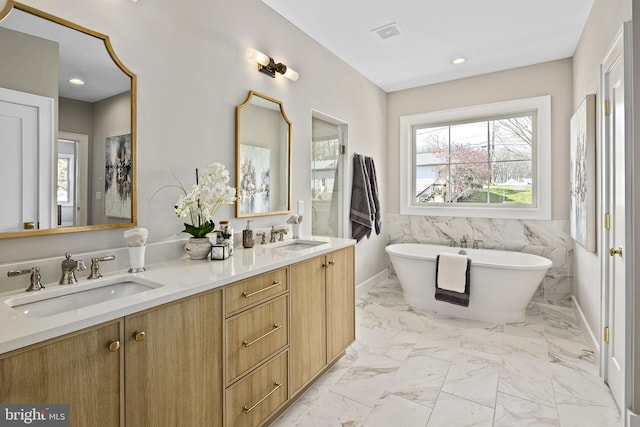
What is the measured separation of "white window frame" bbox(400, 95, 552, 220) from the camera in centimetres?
361

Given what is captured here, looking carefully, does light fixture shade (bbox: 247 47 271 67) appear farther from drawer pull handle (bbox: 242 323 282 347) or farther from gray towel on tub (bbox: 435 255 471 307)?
gray towel on tub (bbox: 435 255 471 307)

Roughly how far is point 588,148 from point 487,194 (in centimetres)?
161

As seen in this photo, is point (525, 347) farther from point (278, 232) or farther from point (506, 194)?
point (278, 232)

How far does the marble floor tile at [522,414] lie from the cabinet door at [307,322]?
3.40 feet

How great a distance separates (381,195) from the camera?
4414 mm

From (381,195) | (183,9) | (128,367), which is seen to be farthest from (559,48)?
(128,367)

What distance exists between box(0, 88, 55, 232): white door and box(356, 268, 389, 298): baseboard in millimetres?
3066

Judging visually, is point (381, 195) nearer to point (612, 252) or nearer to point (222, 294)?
point (612, 252)

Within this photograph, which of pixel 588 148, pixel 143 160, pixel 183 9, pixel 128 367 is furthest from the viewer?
pixel 588 148

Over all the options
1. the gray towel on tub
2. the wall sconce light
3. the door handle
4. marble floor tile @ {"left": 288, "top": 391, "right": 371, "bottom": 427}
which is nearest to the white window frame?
the gray towel on tub

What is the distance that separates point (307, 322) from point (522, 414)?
50.9 inches

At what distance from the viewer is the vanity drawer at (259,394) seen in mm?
1470

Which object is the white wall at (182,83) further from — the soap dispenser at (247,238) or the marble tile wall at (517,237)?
the marble tile wall at (517,237)

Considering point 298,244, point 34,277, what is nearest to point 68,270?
point 34,277
